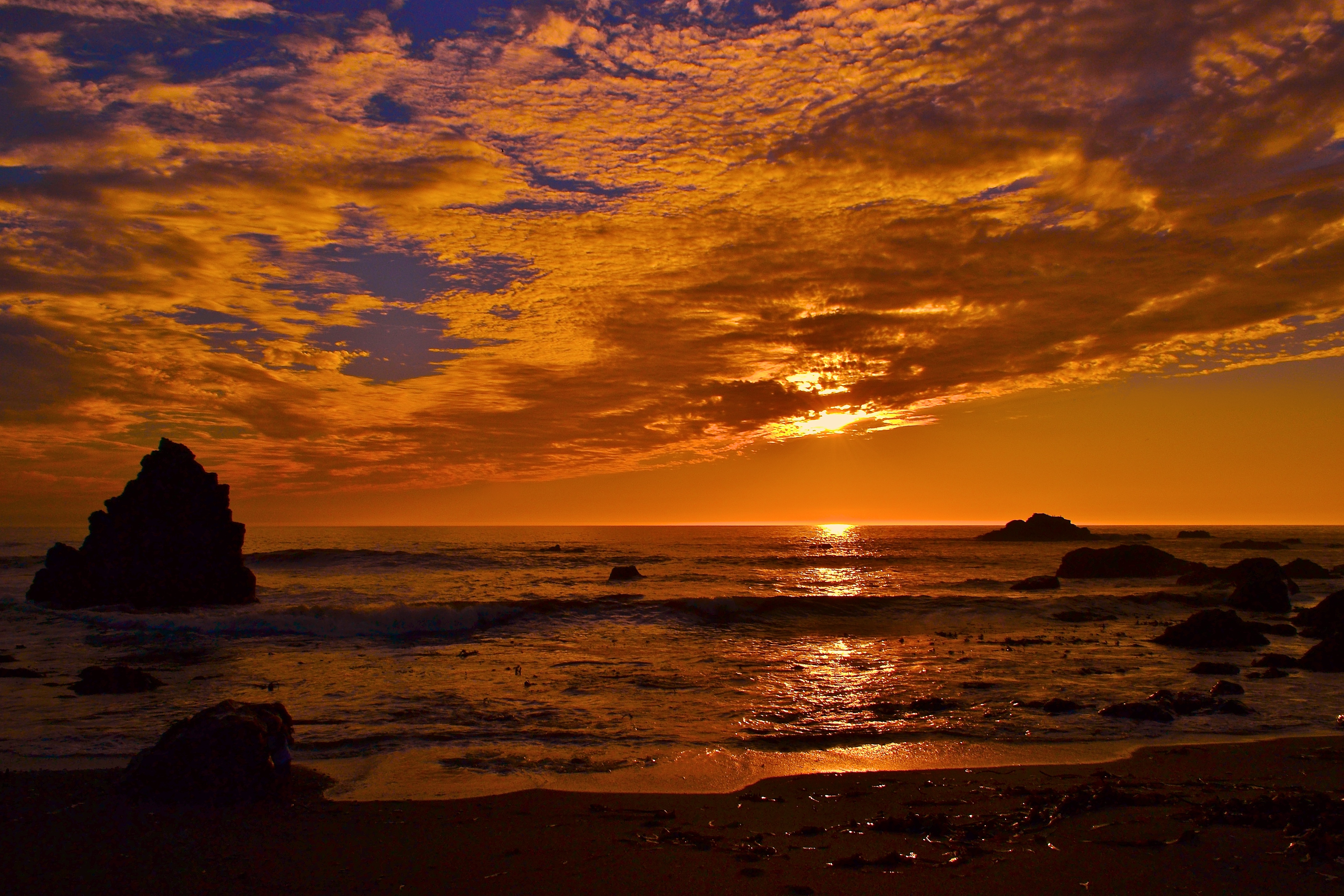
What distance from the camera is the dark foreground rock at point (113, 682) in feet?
44.9

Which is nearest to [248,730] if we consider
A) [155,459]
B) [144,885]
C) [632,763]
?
[144,885]

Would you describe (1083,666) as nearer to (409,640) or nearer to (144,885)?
(144,885)

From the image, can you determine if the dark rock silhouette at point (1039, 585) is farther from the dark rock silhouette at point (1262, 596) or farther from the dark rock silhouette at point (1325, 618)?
the dark rock silhouette at point (1325, 618)

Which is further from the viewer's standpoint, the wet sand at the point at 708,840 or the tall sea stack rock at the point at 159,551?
the tall sea stack rock at the point at 159,551

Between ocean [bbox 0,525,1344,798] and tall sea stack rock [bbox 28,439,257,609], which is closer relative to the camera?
ocean [bbox 0,525,1344,798]

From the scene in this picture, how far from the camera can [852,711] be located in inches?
506

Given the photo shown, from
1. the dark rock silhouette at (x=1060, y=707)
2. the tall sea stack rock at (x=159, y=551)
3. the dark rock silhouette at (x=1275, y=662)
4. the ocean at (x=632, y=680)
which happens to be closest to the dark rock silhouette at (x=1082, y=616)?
the ocean at (x=632, y=680)

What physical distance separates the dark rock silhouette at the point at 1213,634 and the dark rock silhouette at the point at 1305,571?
3097cm

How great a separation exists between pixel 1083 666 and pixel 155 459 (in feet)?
133

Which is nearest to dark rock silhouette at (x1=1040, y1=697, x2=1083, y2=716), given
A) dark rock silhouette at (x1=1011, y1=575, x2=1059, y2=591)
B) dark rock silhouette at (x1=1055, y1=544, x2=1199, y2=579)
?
dark rock silhouette at (x1=1011, y1=575, x2=1059, y2=591)

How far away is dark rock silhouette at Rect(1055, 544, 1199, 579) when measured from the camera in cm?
4962

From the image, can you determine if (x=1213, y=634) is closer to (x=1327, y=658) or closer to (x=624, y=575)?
(x=1327, y=658)

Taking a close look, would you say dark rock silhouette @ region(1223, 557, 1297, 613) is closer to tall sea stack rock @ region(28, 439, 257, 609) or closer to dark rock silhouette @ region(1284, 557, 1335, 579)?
dark rock silhouette @ region(1284, 557, 1335, 579)

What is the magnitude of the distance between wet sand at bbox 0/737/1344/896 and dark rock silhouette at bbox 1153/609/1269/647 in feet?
42.6
